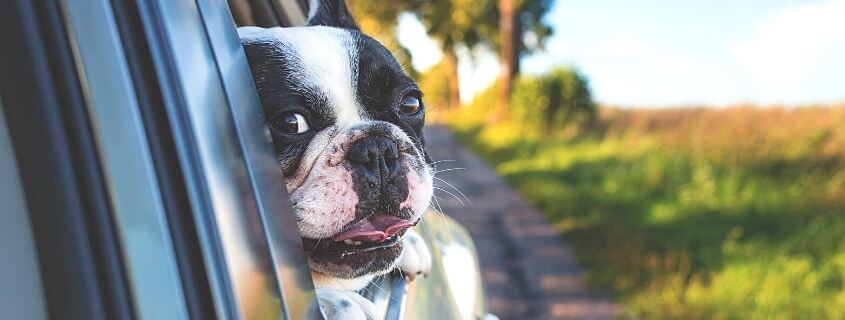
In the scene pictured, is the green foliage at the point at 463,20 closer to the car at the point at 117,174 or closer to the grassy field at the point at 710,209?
the grassy field at the point at 710,209

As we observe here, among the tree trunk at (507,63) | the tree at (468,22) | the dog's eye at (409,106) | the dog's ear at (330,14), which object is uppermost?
the tree at (468,22)

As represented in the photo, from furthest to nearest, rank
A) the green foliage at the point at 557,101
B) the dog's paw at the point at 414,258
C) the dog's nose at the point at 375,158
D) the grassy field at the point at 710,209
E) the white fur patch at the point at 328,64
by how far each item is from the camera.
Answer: the green foliage at the point at 557,101 → the grassy field at the point at 710,209 → the dog's paw at the point at 414,258 → the white fur patch at the point at 328,64 → the dog's nose at the point at 375,158

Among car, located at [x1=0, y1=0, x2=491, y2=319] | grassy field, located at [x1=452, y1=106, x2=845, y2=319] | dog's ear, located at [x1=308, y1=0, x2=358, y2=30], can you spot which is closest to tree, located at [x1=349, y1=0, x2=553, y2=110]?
grassy field, located at [x1=452, y1=106, x2=845, y2=319]

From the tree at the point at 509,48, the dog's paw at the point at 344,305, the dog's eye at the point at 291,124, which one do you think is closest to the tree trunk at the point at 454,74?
the tree at the point at 509,48

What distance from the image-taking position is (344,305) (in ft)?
4.92

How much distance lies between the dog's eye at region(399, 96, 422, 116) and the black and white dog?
0.15 meters

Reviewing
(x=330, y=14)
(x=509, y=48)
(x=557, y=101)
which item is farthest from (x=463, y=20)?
(x=330, y=14)

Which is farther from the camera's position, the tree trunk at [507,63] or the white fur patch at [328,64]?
the tree trunk at [507,63]

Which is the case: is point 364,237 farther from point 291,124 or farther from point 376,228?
point 291,124

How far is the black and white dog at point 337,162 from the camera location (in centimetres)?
163

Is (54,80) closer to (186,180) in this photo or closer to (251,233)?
(186,180)

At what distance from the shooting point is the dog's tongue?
5.50 ft

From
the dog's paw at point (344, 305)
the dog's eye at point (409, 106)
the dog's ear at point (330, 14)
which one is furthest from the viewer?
the dog's ear at point (330, 14)

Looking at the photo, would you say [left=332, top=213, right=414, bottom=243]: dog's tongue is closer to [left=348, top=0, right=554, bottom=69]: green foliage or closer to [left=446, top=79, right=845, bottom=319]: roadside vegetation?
[left=446, top=79, right=845, bottom=319]: roadside vegetation
